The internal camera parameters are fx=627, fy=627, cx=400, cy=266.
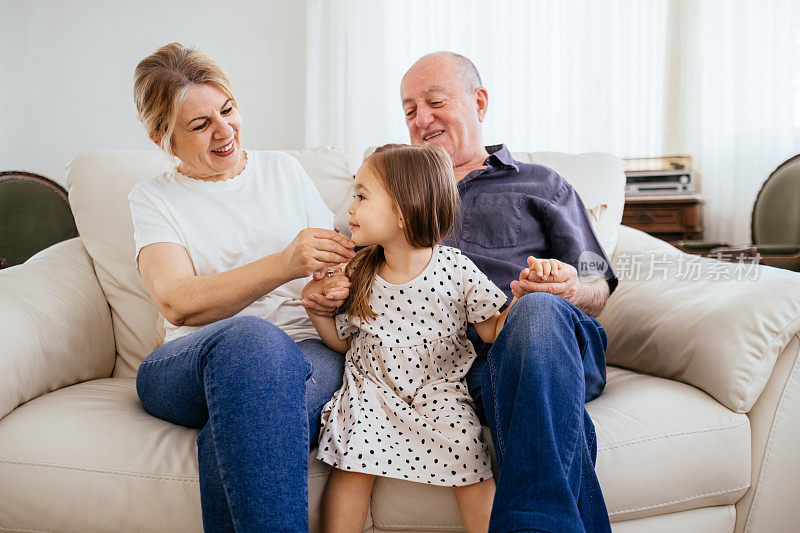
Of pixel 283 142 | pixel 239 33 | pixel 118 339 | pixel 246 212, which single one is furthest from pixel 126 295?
pixel 239 33

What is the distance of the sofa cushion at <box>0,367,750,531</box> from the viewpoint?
108 cm

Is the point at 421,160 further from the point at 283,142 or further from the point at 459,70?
the point at 283,142

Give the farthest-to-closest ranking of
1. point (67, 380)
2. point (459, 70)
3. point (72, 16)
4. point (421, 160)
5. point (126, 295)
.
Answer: point (72, 16), point (459, 70), point (126, 295), point (67, 380), point (421, 160)

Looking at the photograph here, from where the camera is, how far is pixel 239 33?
13.0 feet

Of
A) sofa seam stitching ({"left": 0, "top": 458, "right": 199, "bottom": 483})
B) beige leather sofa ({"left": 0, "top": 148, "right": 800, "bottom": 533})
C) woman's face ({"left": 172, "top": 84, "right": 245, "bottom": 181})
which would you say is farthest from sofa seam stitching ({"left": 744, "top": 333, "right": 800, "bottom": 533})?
woman's face ({"left": 172, "top": 84, "right": 245, "bottom": 181})

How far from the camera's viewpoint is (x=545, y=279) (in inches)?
45.9

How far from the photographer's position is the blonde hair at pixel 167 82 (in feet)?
4.42

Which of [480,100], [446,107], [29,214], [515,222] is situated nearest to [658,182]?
[480,100]

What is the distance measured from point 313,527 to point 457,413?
321 mm

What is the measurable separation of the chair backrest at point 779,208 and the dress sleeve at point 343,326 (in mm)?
2025

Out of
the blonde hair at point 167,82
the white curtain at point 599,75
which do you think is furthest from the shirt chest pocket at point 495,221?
the white curtain at point 599,75

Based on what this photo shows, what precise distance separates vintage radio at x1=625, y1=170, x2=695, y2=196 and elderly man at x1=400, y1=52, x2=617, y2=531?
5.63 feet

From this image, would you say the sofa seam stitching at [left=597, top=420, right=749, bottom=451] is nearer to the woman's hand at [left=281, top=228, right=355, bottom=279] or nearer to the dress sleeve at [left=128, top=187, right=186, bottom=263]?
the woman's hand at [left=281, top=228, right=355, bottom=279]

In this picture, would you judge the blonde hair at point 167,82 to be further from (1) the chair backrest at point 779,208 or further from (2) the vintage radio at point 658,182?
(2) the vintage radio at point 658,182
